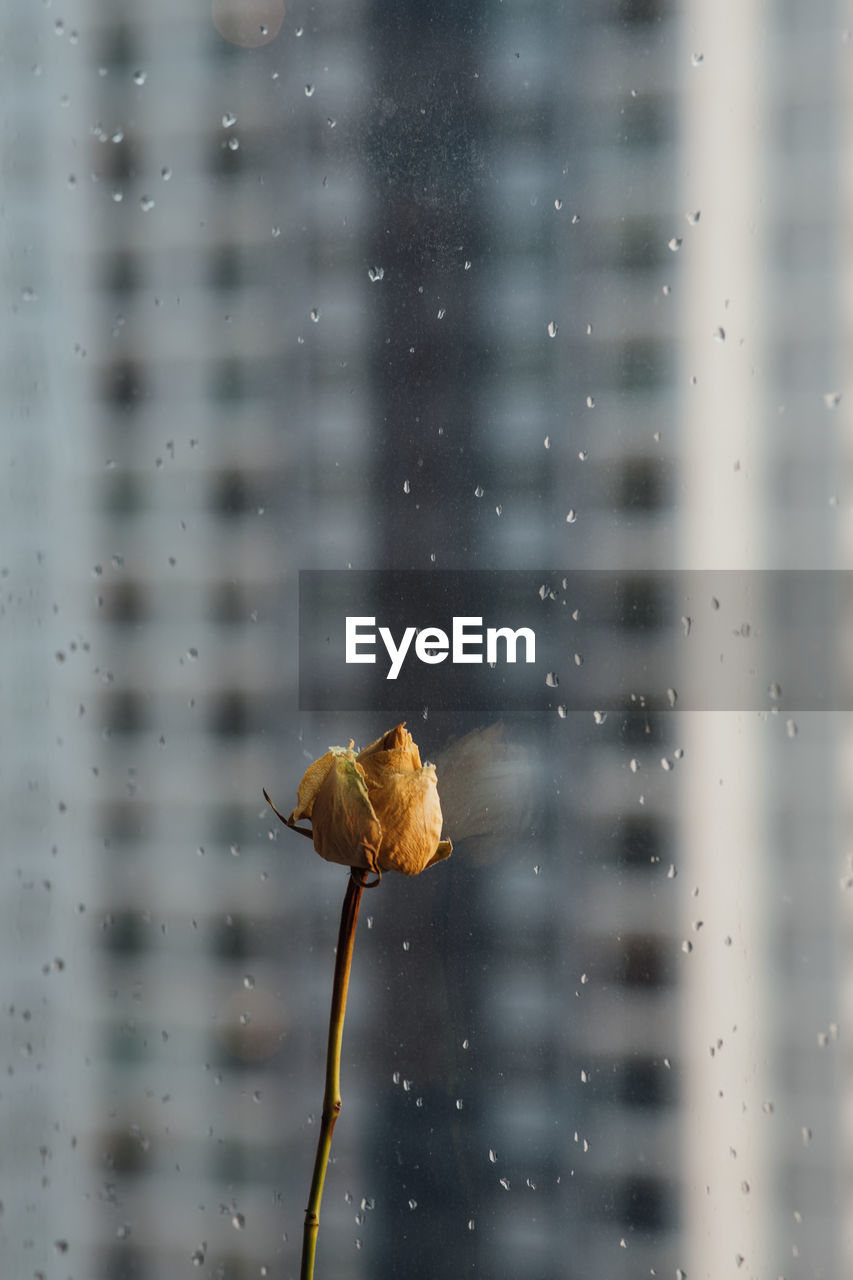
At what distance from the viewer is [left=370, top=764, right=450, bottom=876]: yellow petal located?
0.45m

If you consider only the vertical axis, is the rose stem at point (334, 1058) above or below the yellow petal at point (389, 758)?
below

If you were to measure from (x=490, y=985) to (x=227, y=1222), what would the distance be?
221 millimetres

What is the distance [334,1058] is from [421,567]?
0.91ft

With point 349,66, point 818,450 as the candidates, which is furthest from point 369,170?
point 818,450

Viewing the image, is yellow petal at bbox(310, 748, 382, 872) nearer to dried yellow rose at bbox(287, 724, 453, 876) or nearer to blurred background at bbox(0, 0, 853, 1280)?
dried yellow rose at bbox(287, 724, 453, 876)

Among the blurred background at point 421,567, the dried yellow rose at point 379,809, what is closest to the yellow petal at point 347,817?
the dried yellow rose at point 379,809

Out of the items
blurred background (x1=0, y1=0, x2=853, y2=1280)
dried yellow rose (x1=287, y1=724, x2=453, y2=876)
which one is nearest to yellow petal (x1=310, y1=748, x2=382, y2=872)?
dried yellow rose (x1=287, y1=724, x2=453, y2=876)

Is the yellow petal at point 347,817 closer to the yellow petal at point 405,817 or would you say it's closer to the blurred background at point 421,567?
the yellow petal at point 405,817

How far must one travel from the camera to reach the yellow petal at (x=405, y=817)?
1.49 ft

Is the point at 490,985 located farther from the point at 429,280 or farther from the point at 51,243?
the point at 51,243

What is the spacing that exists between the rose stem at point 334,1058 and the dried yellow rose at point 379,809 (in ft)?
0.06

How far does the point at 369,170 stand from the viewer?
567 mm

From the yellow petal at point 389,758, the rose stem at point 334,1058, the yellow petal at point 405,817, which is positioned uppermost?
the yellow petal at point 389,758

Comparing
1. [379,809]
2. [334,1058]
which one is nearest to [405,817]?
[379,809]
